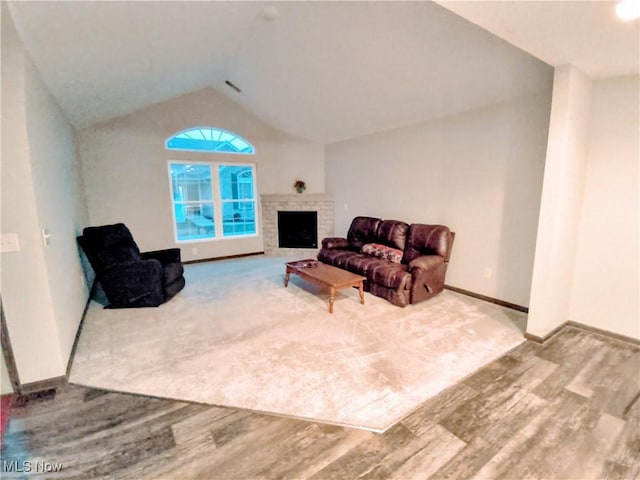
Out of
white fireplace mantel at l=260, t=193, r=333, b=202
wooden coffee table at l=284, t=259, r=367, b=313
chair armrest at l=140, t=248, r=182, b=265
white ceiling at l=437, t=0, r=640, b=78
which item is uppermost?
white ceiling at l=437, t=0, r=640, b=78

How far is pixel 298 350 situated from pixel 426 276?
5.94 feet

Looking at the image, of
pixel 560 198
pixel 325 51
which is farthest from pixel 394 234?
pixel 325 51

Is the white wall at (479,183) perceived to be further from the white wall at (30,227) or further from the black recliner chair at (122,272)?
the white wall at (30,227)

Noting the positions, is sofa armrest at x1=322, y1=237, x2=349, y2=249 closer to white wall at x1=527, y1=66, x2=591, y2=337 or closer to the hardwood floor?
white wall at x1=527, y1=66, x2=591, y2=337

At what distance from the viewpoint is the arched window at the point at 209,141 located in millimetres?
5238

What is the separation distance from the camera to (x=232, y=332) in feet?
9.57

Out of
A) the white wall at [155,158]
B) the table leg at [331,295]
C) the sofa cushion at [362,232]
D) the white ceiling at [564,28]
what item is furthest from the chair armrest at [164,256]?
the white ceiling at [564,28]

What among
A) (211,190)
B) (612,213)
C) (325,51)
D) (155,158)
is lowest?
(612,213)

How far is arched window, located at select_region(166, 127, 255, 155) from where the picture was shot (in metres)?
5.24

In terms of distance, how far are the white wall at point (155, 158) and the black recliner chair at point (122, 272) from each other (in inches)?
54.7

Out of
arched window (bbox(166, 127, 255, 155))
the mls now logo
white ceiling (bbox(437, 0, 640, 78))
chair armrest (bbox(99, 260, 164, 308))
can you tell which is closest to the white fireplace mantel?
arched window (bbox(166, 127, 255, 155))

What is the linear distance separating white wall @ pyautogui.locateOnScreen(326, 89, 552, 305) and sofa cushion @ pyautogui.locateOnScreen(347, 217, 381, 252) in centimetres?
37

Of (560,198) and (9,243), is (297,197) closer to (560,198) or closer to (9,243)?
(560,198)

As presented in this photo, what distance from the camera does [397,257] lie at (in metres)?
4.07
